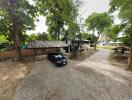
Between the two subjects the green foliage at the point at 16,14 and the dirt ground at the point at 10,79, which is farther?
the green foliage at the point at 16,14

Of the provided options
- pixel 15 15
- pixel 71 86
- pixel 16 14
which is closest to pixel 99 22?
pixel 15 15

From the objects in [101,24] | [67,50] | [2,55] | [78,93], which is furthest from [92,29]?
[78,93]

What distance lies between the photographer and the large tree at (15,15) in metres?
12.9

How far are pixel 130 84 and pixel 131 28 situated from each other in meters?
8.10

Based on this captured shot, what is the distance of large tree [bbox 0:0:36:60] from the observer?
12.9 m

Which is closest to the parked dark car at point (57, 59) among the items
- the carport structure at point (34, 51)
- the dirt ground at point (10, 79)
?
the carport structure at point (34, 51)

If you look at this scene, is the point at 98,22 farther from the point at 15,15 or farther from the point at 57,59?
the point at 15,15

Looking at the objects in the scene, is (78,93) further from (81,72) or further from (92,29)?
(92,29)

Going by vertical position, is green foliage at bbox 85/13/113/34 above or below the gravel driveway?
above

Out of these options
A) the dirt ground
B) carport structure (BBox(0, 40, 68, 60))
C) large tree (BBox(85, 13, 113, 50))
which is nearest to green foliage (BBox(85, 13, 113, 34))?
large tree (BBox(85, 13, 113, 50))

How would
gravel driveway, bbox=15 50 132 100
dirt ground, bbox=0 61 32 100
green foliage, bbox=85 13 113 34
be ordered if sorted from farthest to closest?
green foliage, bbox=85 13 113 34 → gravel driveway, bbox=15 50 132 100 → dirt ground, bbox=0 61 32 100

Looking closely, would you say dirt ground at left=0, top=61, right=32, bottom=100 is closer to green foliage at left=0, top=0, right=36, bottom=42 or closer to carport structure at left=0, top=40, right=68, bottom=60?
carport structure at left=0, top=40, right=68, bottom=60

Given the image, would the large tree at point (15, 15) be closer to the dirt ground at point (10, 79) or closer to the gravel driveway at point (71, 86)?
the dirt ground at point (10, 79)

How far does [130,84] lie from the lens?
1060 cm
